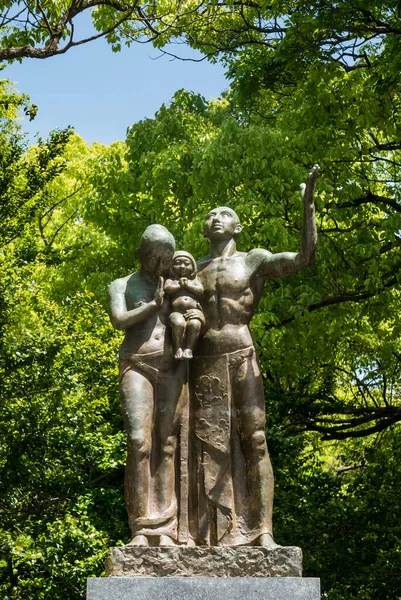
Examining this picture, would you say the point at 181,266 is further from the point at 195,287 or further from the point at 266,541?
the point at 266,541

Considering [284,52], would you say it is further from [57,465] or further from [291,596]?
[291,596]

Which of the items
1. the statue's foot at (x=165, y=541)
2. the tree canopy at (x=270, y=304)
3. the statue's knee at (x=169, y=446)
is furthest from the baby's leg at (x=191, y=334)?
the tree canopy at (x=270, y=304)

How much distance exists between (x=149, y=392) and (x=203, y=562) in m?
1.24

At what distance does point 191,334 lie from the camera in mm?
7539

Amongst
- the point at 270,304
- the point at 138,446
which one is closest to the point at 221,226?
the point at 138,446

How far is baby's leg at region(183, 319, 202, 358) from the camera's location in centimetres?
752

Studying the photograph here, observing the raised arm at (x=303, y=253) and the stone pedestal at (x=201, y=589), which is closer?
the stone pedestal at (x=201, y=589)

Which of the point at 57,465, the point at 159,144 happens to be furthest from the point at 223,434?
the point at 159,144

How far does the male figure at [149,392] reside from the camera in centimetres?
734

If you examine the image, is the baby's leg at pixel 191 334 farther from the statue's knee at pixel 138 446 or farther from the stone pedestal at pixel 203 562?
the stone pedestal at pixel 203 562

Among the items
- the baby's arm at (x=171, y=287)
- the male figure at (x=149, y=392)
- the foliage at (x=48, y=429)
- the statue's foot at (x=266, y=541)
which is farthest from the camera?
the foliage at (x=48, y=429)

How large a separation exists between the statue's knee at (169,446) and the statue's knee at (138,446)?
150mm

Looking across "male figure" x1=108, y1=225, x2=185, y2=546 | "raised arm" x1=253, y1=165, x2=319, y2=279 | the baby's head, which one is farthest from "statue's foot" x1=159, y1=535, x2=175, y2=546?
"raised arm" x1=253, y1=165, x2=319, y2=279

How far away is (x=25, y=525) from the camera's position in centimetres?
1501
